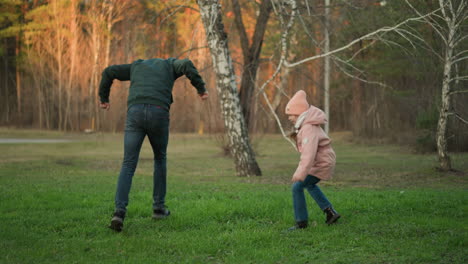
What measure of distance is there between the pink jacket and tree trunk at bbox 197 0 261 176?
7408 millimetres

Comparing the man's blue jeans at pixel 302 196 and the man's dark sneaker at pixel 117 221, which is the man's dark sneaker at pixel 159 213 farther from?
the man's blue jeans at pixel 302 196

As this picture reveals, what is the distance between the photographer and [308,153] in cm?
593

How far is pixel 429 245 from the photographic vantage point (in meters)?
5.38

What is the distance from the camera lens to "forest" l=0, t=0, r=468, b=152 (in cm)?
1638

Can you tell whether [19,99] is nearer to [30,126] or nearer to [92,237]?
[30,126]

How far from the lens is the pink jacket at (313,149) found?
233 inches

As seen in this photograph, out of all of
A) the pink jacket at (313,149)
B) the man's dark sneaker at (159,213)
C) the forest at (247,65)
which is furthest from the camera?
the forest at (247,65)

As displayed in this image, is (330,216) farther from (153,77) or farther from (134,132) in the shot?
(153,77)

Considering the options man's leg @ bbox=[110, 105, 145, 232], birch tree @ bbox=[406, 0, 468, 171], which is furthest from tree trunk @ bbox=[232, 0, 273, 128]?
man's leg @ bbox=[110, 105, 145, 232]

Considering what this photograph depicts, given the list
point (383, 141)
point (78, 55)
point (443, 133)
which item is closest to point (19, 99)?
point (78, 55)

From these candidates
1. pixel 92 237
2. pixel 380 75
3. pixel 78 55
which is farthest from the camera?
pixel 78 55

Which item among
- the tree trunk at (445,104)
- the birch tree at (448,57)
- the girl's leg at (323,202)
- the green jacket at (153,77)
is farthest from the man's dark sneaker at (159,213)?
the tree trunk at (445,104)

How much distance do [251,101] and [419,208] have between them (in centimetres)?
1017

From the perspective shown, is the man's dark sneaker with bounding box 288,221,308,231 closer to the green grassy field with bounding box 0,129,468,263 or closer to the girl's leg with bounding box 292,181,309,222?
the girl's leg with bounding box 292,181,309,222
